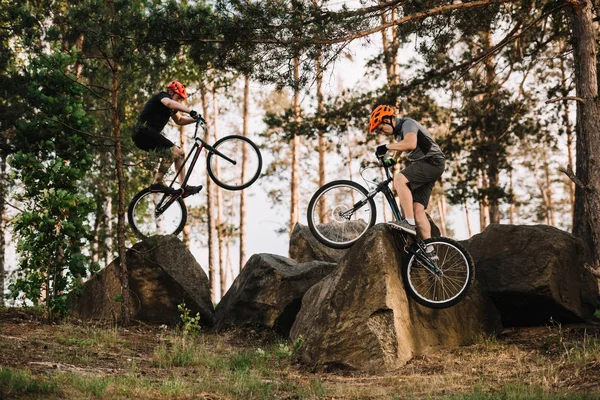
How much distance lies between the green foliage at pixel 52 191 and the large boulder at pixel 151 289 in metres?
0.77

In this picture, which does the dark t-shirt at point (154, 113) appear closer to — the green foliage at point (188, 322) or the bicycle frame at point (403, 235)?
the green foliage at point (188, 322)

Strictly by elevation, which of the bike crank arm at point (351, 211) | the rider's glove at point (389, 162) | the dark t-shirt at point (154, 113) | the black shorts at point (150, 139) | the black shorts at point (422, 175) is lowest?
the bike crank arm at point (351, 211)

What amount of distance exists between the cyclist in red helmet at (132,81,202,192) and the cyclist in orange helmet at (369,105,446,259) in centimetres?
325

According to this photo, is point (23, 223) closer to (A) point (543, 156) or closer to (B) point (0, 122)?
(B) point (0, 122)

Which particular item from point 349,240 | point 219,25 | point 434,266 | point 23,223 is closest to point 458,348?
point 434,266

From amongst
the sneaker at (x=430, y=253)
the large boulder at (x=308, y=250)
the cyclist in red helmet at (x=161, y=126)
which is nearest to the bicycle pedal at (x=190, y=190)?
the cyclist in red helmet at (x=161, y=126)

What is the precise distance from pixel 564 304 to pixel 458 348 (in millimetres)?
1884

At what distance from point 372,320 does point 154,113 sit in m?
4.81

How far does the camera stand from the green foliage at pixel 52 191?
34.8ft

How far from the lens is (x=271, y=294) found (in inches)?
441

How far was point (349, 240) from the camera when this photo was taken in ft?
30.1

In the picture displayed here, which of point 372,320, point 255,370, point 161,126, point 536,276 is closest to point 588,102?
point 536,276

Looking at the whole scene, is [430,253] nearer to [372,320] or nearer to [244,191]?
[372,320]

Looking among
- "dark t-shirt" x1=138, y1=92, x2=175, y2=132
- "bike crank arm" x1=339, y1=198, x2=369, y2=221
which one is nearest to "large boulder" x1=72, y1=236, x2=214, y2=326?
"dark t-shirt" x1=138, y1=92, x2=175, y2=132
